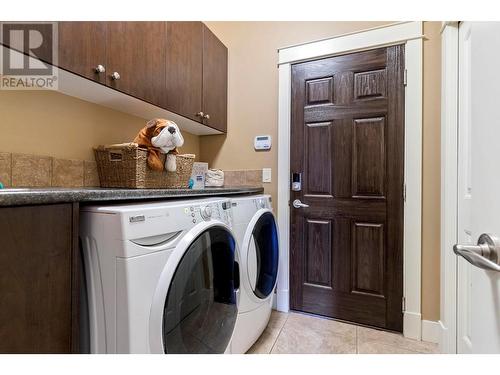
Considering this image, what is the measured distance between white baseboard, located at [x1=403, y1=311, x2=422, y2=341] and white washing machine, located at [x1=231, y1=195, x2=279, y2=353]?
2.98ft

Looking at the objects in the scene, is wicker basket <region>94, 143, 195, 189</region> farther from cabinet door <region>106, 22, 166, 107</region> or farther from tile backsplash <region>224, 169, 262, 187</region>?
tile backsplash <region>224, 169, 262, 187</region>

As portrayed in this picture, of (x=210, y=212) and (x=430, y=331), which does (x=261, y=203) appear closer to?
(x=210, y=212)

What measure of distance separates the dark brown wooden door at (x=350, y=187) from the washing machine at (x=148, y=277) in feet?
3.74

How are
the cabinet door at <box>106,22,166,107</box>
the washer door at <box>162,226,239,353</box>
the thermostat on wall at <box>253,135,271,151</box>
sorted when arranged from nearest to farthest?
the washer door at <box>162,226,239,353</box>, the cabinet door at <box>106,22,166,107</box>, the thermostat on wall at <box>253,135,271,151</box>

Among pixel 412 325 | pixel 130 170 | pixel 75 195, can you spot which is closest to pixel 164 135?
pixel 130 170

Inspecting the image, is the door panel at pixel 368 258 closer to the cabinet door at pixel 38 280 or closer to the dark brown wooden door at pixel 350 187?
the dark brown wooden door at pixel 350 187

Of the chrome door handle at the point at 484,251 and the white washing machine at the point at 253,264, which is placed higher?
the chrome door handle at the point at 484,251

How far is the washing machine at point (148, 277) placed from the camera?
718mm

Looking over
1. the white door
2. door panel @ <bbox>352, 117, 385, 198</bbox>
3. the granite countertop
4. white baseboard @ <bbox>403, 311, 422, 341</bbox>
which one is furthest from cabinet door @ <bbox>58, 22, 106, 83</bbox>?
white baseboard @ <bbox>403, 311, 422, 341</bbox>

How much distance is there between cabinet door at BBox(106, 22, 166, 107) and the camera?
4.07 feet

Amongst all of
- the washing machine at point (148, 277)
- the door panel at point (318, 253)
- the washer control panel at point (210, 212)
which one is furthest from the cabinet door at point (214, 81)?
the washing machine at point (148, 277)

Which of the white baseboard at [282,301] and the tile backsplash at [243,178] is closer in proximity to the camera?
the white baseboard at [282,301]
